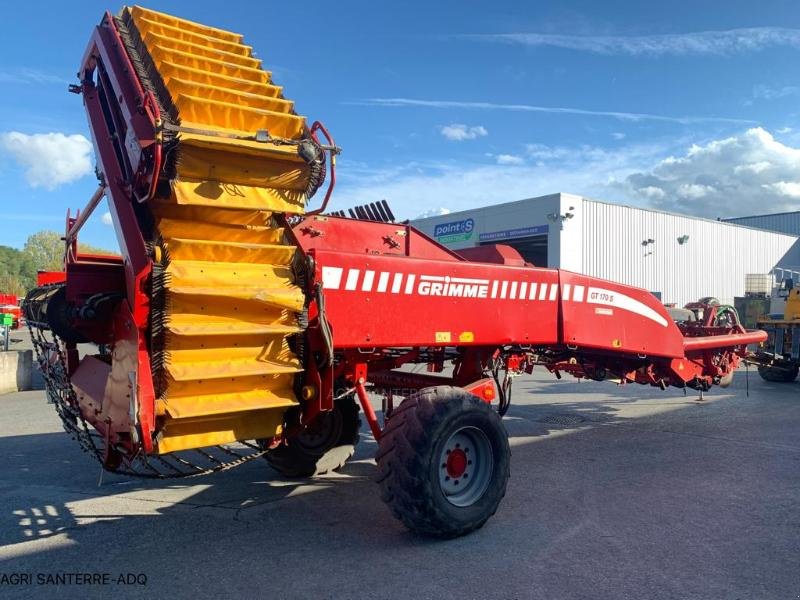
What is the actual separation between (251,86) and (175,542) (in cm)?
309

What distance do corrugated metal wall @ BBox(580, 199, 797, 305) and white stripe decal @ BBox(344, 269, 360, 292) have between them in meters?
21.6

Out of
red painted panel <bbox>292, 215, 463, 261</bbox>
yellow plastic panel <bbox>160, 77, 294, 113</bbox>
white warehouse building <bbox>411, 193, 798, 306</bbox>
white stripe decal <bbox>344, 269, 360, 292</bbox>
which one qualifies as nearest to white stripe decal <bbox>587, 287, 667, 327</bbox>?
red painted panel <bbox>292, 215, 463, 261</bbox>

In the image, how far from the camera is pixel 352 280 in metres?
4.22

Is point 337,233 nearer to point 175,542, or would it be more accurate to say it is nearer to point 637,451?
point 175,542

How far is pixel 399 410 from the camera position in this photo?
170 inches

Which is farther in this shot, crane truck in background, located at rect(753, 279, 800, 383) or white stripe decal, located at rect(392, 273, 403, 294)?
crane truck in background, located at rect(753, 279, 800, 383)

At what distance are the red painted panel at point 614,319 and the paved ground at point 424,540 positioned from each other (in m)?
1.23

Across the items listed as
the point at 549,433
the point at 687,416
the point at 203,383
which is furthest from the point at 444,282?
the point at 687,416

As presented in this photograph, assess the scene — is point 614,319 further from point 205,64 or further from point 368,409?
point 205,64

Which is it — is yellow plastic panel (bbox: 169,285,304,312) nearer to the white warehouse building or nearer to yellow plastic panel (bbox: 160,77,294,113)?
yellow plastic panel (bbox: 160,77,294,113)

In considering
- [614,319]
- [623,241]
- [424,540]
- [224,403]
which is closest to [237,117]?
[224,403]

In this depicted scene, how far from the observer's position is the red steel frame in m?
3.73

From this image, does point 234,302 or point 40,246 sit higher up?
point 40,246

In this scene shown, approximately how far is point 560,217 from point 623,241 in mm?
4405
